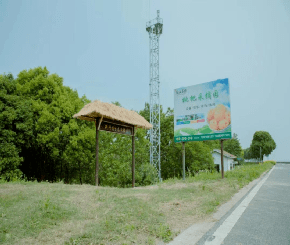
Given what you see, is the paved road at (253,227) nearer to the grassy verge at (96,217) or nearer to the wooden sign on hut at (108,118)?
the grassy verge at (96,217)

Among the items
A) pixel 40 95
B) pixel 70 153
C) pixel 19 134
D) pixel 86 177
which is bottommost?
pixel 86 177

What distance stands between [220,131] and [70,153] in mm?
13684

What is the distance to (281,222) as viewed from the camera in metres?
4.52

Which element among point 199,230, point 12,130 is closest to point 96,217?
point 199,230

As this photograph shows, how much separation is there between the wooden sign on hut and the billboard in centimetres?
220

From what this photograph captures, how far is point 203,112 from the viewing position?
1223 centimetres

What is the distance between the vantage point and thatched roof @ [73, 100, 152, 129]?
958 cm

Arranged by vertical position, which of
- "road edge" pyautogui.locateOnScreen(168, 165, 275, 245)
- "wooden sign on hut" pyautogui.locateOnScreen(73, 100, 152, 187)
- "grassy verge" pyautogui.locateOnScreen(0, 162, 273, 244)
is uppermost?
"wooden sign on hut" pyautogui.locateOnScreen(73, 100, 152, 187)

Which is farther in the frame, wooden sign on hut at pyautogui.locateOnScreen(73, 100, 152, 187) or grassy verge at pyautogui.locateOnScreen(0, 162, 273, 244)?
wooden sign on hut at pyautogui.locateOnScreen(73, 100, 152, 187)

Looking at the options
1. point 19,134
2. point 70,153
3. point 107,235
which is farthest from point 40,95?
point 107,235

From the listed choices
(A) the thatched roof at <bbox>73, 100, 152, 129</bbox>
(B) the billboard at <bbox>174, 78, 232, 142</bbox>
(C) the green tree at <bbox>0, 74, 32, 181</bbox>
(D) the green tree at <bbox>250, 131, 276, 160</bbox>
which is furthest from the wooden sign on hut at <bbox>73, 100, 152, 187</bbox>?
(D) the green tree at <bbox>250, 131, 276, 160</bbox>

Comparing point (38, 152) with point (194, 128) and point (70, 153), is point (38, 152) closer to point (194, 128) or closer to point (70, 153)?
point (70, 153)

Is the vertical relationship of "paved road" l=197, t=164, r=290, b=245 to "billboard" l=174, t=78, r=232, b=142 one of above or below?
below

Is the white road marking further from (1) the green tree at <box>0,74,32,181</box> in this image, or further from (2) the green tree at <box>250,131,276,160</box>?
(2) the green tree at <box>250,131,276,160</box>
